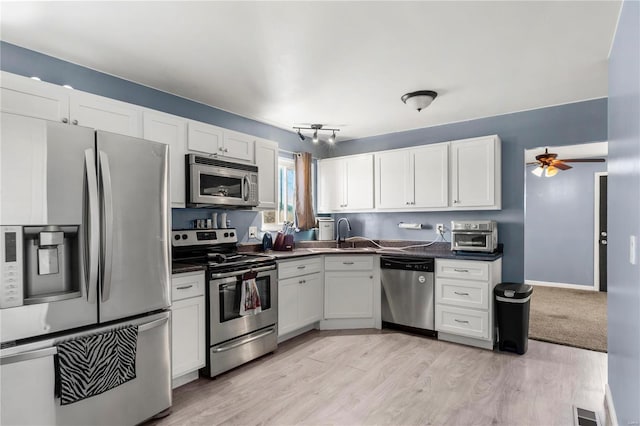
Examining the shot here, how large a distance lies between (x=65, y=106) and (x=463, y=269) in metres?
3.73

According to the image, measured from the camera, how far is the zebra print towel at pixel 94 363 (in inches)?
72.1

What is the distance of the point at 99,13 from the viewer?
2.08 meters

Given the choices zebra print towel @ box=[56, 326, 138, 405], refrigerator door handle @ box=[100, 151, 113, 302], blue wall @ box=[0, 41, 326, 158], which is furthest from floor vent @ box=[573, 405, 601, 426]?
blue wall @ box=[0, 41, 326, 158]

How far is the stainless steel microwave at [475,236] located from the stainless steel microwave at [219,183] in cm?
227

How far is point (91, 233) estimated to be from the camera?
196 cm

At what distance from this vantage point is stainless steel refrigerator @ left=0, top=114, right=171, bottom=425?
67.0 inches

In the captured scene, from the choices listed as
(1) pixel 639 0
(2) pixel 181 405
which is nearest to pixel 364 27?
(1) pixel 639 0

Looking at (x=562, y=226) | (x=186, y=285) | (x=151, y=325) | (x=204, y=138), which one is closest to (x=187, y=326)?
(x=186, y=285)

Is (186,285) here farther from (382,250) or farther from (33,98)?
(382,250)

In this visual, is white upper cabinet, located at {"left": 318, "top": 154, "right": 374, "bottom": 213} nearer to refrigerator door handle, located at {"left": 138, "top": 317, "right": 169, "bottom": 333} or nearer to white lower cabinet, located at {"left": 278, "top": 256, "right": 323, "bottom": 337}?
white lower cabinet, located at {"left": 278, "top": 256, "right": 323, "bottom": 337}

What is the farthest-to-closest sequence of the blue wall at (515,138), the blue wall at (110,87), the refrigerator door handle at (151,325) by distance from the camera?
the blue wall at (515,138) → the blue wall at (110,87) → the refrigerator door handle at (151,325)

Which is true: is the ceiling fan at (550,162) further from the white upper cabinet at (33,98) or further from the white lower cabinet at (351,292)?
the white upper cabinet at (33,98)

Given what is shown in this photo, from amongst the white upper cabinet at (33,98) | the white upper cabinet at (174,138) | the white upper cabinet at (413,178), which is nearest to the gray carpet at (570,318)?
the white upper cabinet at (413,178)

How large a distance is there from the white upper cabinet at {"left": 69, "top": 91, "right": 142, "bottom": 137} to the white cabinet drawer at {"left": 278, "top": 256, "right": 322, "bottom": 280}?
182cm
